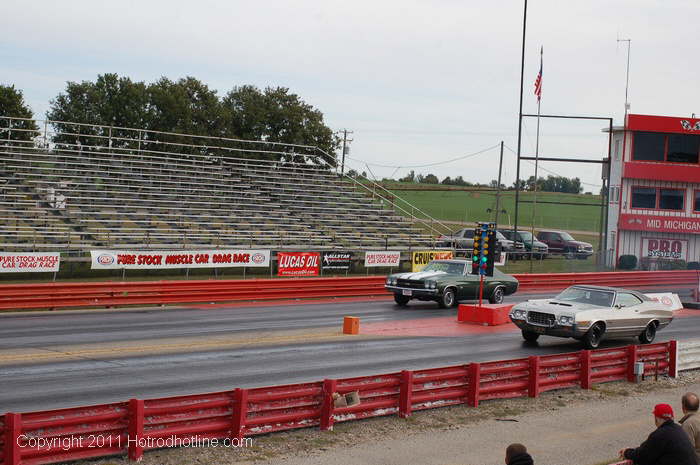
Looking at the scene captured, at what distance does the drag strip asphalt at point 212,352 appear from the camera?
545 inches

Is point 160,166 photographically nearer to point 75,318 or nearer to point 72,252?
point 72,252

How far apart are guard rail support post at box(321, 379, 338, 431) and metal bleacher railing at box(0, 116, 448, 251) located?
22592mm

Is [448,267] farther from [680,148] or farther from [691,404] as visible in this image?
[680,148]

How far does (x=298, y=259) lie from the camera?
3512 cm

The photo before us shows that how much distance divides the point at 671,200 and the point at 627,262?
16.9ft

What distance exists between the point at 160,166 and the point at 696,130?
1197 inches

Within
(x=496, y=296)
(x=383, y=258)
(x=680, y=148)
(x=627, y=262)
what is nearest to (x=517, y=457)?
(x=496, y=296)

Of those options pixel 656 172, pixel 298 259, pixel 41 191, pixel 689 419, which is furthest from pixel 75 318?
pixel 656 172

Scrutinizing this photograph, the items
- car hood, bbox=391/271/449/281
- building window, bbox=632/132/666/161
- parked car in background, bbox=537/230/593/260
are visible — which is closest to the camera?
car hood, bbox=391/271/449/281

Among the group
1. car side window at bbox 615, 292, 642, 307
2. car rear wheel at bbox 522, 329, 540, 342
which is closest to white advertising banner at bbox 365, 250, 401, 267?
car rear wheel at bbox 522, 329, 540, 342

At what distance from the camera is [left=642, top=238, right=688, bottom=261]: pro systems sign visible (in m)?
49.8

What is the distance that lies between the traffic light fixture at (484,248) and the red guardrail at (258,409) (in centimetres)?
970

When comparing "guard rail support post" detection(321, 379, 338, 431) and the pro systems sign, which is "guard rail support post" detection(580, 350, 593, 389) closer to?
"guard rail support post" detection(321, 379, 338, 431)

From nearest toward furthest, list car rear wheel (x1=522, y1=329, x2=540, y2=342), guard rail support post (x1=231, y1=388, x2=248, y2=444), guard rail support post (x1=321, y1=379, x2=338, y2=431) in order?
guard rail support post (x1=231, y1=388, x2=248, y2=444) → guard rail support post (x1=321, y1=379, x2=338, y2=431) → car rear wheel (x1=522, y1=329, x2=540, y2=342)
